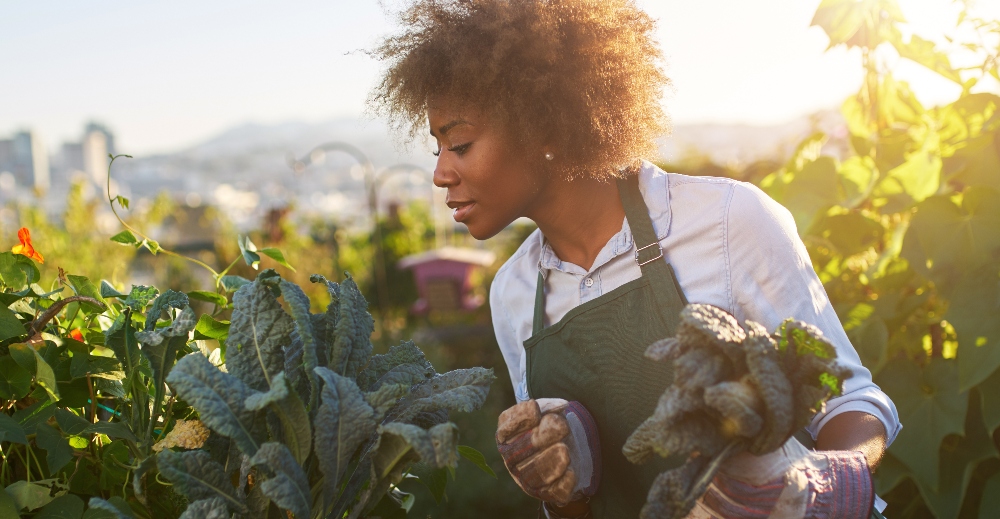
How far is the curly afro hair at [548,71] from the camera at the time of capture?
4.98 ft

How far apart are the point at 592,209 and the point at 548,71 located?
0.29m

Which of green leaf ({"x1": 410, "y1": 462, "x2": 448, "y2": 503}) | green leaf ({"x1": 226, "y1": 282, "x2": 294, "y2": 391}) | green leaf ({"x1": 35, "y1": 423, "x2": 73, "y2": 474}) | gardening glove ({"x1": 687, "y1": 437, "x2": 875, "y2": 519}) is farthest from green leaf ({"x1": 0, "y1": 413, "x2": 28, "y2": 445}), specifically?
gardening glove ({"x1": 687, "y1": 437, "x2": 875, "y2": 519})

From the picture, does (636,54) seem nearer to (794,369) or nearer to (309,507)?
(794,369)

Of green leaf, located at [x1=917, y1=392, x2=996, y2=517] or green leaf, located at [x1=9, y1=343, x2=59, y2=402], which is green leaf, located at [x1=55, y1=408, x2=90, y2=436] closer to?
green leaf, located at [x1=9, y1=343, x2=59, y2=402]

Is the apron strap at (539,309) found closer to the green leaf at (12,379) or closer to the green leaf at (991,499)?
the green leaf at (12,379)

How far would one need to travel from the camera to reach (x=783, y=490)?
0.83 m

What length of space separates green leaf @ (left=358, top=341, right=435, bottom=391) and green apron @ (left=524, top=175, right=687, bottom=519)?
53 cm

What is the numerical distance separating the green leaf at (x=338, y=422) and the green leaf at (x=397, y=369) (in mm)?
88

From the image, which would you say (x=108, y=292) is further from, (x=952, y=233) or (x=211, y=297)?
(x=952, y=233)

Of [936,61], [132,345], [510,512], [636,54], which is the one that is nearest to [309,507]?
[132,345]

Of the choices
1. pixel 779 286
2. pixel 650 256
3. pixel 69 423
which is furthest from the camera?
pixel 650 256

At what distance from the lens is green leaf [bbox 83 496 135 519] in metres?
0.79

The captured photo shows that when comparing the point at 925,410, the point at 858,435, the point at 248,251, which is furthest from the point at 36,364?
the point at 925,410

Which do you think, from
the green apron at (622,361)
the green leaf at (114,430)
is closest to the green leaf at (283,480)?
the green leaf at (114,430)
